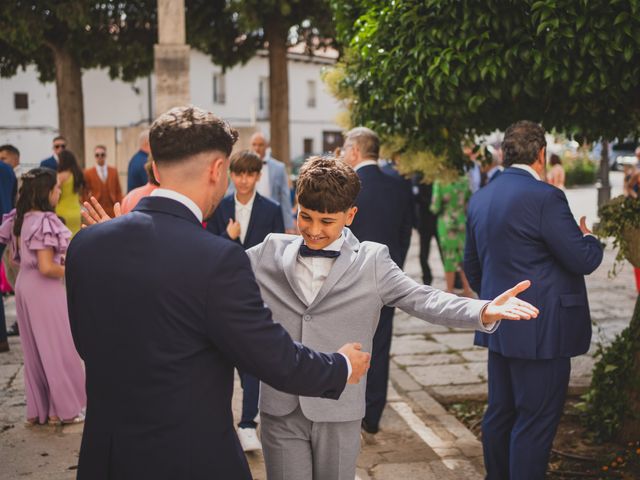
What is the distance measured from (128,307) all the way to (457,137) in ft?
11.5

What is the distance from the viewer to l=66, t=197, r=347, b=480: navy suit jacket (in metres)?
2.35

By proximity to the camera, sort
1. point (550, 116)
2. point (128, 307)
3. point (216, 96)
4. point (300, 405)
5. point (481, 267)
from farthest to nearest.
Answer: point (216, 96), point (550, 116), point (481, 267), point (300, 405), point (128, 307)

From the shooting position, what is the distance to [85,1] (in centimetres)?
1453

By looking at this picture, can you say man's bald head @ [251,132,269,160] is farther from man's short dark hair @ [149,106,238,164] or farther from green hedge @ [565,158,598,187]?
green hedge @ [565,158,598,187]

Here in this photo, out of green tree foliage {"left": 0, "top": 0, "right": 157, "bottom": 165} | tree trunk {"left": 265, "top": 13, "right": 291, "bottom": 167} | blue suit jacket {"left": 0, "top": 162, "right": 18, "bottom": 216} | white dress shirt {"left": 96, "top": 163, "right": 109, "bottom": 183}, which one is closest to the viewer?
blue suit jacket {"left": 0, "top": 162, "right": 18, "bottom": 216}

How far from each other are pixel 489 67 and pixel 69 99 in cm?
1345

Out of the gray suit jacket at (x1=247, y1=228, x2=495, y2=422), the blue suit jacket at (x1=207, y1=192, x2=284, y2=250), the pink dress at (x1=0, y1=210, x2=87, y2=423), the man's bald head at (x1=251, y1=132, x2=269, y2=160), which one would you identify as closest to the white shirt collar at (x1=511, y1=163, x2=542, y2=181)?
the gray suit jacket at (x1=247, y1=228, x2=495, y2=422)

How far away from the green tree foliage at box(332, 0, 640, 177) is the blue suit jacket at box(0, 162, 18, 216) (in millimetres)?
4965

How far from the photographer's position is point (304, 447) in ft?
10.9

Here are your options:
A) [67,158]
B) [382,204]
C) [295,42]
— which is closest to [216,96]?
[295,42]

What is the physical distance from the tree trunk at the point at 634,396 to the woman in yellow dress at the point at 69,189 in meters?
5.91

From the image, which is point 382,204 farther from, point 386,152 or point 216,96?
point 216,96

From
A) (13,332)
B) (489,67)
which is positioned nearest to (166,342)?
(489,67)

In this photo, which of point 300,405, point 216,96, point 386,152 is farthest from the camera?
point 216,96
